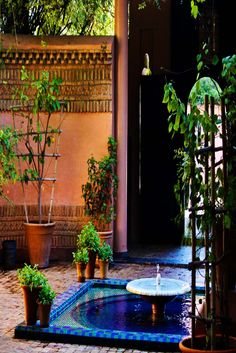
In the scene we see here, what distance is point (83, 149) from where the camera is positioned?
9.70 meters

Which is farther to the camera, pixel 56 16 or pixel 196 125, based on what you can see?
pixel 56 16

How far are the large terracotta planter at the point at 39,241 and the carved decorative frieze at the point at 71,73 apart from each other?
202 centimetres

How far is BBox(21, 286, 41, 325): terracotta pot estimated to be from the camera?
220 inches

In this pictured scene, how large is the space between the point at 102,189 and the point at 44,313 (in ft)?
12.9

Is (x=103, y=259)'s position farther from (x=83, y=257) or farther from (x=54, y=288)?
(x=54, y=288)

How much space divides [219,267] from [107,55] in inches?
242

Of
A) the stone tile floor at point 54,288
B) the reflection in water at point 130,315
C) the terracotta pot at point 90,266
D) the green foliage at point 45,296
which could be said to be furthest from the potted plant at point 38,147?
the green foliage at point 45,296

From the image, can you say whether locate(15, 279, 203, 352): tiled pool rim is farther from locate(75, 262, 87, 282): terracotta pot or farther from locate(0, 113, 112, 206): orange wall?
locate(0, 113, 112, 206): orange wall

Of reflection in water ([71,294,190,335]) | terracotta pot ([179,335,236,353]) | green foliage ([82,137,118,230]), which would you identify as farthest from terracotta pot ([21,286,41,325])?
green foliage ([82,137,118,230])

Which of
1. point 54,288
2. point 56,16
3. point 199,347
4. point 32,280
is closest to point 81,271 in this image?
point 54,288

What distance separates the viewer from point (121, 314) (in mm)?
6207

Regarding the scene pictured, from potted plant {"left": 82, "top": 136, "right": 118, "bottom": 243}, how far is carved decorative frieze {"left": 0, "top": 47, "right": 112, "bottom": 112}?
74 centimetres

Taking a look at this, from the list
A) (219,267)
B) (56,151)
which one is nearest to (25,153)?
(56,151)

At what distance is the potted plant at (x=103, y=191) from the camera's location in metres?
9.27
